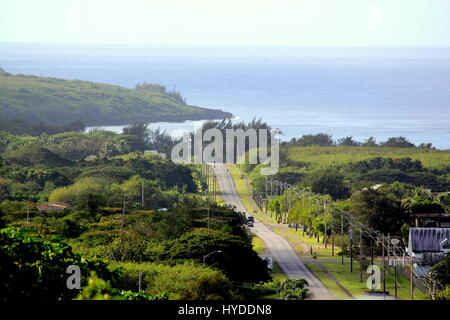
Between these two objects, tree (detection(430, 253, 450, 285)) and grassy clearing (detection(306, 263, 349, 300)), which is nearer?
grassy clearing (detection(306, 263, 349, 300))

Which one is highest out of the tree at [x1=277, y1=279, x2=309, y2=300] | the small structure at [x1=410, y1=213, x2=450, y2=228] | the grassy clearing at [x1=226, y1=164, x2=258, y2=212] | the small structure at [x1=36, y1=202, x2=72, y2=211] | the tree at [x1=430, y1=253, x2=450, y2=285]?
the grassy clearing at [x1=226, y1=164, x2=258, y2=212]

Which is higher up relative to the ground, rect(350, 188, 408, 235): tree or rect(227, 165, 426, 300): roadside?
rect(350, 188, 408, 235): tree

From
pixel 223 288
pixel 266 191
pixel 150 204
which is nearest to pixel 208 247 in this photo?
pixel 223 288

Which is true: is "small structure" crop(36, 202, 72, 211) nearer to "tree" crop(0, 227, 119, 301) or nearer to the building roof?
the building roof

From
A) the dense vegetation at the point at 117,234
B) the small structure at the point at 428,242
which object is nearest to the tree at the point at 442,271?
the small structure at the point at 428,242

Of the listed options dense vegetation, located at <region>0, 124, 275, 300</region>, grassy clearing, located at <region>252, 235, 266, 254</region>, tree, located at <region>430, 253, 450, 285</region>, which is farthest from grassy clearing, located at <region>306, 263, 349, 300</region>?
grassy clearing, located at <region>252, 235, 266, 254</region>

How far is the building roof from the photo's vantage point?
85.7 metres

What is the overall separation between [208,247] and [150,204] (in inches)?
2280

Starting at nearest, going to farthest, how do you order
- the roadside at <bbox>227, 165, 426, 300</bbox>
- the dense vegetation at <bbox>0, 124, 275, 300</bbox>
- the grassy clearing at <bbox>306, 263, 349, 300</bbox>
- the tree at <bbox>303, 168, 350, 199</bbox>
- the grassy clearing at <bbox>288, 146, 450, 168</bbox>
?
1. the dense vegetation at <bbox>0, 124, 275, 300</bbox>
2. the grassy clearing at <bbox>306, 263, 349, 300</bbox>
3. the roadside at <bbox>227, 165, 426, 300</bbox>
4. the tree at <bbox>303, 168, 350, 199</bbox>
5. the grassy clearing at <bbox>288, 146, 450, 168</bbox>

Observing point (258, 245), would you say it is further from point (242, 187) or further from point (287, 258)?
point (242, 187)

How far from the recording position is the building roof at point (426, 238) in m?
85.7

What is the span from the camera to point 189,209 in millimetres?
98188

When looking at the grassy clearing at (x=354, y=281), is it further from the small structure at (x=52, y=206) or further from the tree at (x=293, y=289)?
the small structure at (x=52, y=206)

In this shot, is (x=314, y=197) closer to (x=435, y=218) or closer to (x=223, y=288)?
(x=435, y=218)
